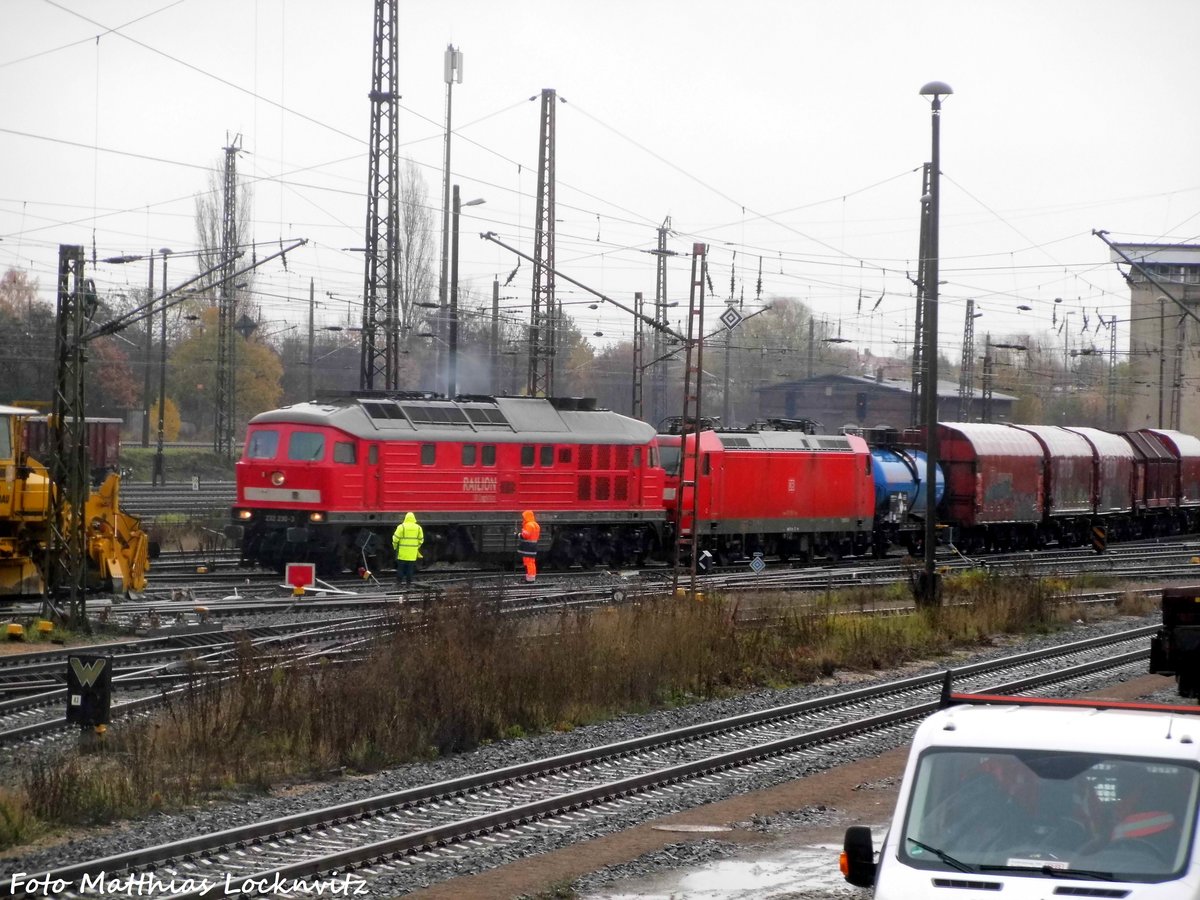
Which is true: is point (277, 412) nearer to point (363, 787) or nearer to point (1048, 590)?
point (1048, 590)

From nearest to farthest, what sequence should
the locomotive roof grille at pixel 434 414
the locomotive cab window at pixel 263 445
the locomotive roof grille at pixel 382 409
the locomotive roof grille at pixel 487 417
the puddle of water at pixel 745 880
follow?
the puddle of water at pixel 745 880, the locomotive cab window at pixel 263 445, the locomotive roof grille at pixel 382 409, the locomotive roof grille at pixel 434 414, the locomotive roof grille at pixel 487 417

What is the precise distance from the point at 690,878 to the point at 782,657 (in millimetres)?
10622

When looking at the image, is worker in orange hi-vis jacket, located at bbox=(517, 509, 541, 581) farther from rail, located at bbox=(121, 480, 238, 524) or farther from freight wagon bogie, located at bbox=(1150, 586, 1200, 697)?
freight wagon bogie, located at bbox=(1150, 586, 1200, 697)

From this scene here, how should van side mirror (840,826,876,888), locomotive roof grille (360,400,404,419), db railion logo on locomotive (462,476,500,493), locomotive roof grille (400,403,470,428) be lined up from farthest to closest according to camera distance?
db railion logo on locomotive (462,476,500,493), locomotive roof grille (400,403,470,428), locomotive roof grille (360,400,404,419), van side mirror (840,826,876,888)

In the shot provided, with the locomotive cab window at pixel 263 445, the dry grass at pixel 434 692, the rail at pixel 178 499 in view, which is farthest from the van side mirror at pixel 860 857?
the rail at pixel 178 499

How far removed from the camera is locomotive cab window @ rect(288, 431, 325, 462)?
29.0m

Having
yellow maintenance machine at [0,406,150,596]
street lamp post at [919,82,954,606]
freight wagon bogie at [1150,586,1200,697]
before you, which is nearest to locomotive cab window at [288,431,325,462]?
yellow maintenance machine at [0,406,150,596]

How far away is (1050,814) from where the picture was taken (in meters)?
5.95

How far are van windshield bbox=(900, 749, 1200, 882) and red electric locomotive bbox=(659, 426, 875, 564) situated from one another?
27410mm

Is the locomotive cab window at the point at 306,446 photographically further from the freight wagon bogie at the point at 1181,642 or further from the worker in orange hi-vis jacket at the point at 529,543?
the freight wagon bogie at the point at 1181,642

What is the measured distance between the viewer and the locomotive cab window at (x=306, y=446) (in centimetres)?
2905

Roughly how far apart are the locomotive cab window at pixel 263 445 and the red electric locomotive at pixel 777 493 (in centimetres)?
935

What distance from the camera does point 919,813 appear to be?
6.07m

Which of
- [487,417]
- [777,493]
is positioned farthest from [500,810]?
[777,493]
